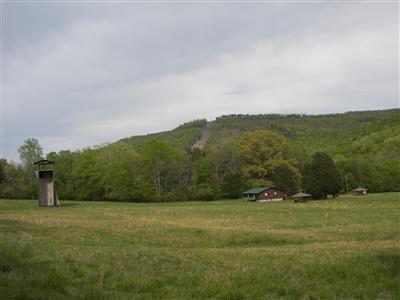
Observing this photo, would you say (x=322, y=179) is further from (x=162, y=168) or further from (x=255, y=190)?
(x=162, y=168)

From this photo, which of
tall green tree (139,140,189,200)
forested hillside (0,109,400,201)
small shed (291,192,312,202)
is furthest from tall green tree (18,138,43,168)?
small shed (291,192,312,202)

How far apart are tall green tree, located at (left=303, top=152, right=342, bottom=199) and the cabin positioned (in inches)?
258

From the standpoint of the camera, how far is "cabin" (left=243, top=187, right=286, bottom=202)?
290ft

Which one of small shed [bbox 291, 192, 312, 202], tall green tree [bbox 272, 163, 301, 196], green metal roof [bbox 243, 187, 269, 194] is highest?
tall green tree [bbox 272, 163, 301, 196]

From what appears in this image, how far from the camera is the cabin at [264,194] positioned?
290 feet

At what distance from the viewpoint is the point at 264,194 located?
89.3m

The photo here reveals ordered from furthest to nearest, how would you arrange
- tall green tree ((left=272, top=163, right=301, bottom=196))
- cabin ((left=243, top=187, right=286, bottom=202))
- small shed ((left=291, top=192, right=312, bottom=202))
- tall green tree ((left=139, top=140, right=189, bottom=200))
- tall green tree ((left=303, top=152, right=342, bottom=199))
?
tall green tree ((left=139, top=140, right=189, bottom=200))
tall green tree ((left=272, top=163, right=301, bottom=196))
cabin ((left=243, top=187, right=286, bottom=202))
tall green tree ((left=303, top=152, right=342, bottom=199))
small shed ((left=291, top=192, right=312, bottom=202))

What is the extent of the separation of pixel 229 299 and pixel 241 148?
89.7 meters

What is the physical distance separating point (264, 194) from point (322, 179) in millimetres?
10752

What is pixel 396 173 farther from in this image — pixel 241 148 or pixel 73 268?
pixel 73 268

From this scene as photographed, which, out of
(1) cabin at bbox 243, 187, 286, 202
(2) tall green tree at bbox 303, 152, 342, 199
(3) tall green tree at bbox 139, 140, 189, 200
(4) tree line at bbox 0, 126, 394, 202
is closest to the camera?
(2) tall green tree at bbox 303, 152, 342, 199

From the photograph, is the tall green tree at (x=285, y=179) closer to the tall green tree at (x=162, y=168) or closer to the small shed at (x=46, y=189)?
the tall green tree at (x=162, y=168)

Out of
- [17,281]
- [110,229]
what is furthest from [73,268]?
[110,229]

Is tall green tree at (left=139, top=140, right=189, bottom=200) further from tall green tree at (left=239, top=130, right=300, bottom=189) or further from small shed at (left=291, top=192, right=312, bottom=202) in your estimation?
small shed at (left=291, top=192, right=312, bottom=202)
